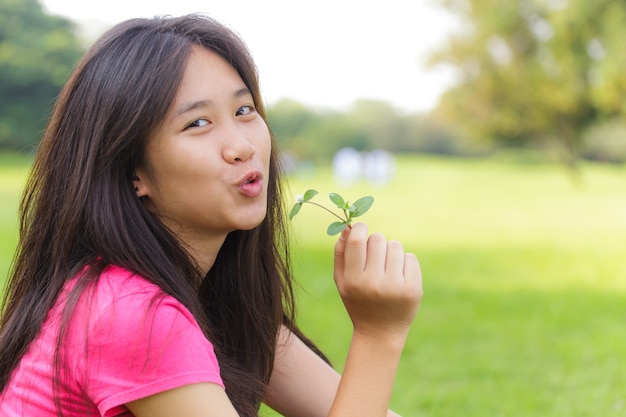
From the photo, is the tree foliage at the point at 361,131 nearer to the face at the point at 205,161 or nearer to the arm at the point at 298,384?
the arm at the point at 298,384

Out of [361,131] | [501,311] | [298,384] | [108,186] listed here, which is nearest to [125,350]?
[108,186]

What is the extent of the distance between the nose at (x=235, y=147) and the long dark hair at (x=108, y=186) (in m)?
0.13

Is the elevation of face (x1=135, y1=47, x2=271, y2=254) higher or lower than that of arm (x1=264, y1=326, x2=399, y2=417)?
higher

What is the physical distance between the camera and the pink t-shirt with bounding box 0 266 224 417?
1.37 meters

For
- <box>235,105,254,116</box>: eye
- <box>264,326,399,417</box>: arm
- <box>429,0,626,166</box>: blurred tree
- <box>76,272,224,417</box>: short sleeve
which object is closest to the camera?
<box>76,272,224,417</box>: short sleeve

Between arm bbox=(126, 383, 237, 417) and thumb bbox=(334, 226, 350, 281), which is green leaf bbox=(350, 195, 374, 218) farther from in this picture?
arm bbox=(126, 383, 237, 417)

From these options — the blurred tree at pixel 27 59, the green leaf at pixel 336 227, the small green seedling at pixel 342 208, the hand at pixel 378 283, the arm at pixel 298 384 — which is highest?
the blurred tree at pixel 27 59

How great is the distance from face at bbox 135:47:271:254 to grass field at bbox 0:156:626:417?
78 centimetres

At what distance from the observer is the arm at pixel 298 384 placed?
1987 millimetres

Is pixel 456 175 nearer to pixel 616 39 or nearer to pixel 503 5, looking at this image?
pixel 503 5

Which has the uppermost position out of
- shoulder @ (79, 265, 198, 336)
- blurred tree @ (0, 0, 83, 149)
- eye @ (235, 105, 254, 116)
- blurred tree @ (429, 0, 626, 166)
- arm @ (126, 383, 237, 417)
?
blurred tree @ (429, 0, 626, 166)

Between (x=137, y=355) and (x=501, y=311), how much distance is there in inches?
170

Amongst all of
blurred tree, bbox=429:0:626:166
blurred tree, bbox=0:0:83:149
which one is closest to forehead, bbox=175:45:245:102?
blurred tree, bbox=0:0:83:149

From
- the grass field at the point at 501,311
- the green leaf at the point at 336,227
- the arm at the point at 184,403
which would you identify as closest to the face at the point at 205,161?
the green leaf at the point at 336,227
